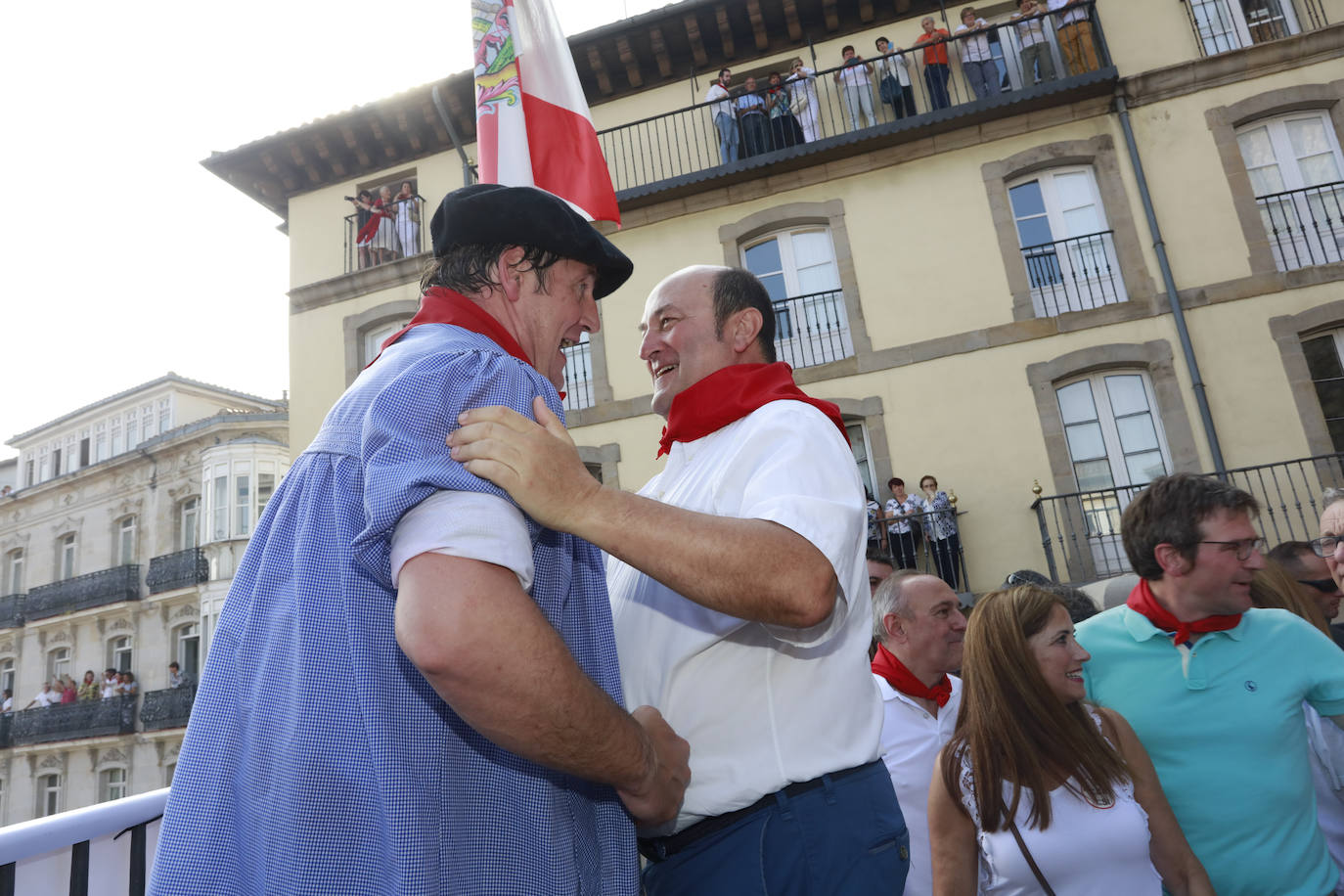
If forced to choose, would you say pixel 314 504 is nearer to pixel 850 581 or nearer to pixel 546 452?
pixel 546 452

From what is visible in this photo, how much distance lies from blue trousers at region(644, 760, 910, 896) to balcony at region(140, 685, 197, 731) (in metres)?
26.8

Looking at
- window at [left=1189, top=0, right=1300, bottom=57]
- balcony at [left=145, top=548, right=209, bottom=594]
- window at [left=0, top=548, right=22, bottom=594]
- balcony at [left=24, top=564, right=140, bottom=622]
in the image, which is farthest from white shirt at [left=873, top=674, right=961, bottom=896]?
window at [left=0, top=548, right=22, bottom=594]

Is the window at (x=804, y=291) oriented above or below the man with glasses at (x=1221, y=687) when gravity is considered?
above

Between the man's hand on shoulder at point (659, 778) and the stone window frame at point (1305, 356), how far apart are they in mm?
12414

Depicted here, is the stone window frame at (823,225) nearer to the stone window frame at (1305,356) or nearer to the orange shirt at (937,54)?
the orange shirt at (937,54)

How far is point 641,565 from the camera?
1.36 m

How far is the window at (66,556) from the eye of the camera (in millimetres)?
31031

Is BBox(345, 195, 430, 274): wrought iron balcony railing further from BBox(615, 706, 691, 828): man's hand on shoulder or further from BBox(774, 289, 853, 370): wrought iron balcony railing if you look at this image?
BBox(615, 706, 691, 828): man's hand on shoulder

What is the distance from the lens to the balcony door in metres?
11.5

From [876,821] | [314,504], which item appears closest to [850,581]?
[876,821]

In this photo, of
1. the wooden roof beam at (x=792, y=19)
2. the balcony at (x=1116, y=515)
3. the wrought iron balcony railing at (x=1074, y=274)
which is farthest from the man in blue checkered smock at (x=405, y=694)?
the wooden roof beam at (x=792, y=19)

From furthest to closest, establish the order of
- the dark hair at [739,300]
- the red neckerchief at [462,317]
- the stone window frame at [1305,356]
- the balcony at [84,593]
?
1. the balcony at [84,593]
2. the stone window frame at [1305,356]
3. the dark hair at [739,300]
4. the red neckerchief at [462,317]

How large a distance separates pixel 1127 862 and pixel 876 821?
136 centimetres

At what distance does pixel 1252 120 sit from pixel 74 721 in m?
32.8
